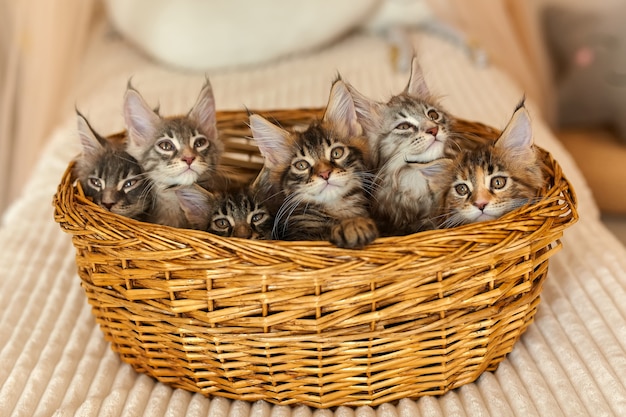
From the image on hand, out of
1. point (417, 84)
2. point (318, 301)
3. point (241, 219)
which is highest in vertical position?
point (417, 84)

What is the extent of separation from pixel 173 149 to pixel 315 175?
0.29 metres

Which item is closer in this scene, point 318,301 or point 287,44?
point 318,301

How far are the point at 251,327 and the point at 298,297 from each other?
0.10m

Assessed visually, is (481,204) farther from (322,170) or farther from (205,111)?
(205,111)

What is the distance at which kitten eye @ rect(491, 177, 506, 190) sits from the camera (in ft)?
3.68

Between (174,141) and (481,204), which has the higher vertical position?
(174,141)

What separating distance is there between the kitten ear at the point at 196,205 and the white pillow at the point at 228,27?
1.35 metres

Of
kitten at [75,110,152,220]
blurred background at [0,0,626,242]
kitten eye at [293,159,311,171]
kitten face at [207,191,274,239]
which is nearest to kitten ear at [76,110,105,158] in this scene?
kitten at [75,110,152,220]

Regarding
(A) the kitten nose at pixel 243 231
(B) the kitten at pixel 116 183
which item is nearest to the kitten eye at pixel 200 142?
(B) the kitten at pixel 116 183

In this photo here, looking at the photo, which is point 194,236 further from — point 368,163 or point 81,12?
point 81,12

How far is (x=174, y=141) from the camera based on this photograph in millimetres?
1256

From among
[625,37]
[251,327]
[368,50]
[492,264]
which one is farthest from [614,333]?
[625,37]

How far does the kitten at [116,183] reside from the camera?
4.03 ft

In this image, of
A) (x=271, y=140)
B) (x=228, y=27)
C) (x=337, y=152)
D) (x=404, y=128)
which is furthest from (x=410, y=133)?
(x=228, y=27)
